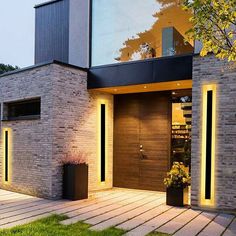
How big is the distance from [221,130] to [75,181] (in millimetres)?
3325

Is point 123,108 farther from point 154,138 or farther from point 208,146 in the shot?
point 208,146

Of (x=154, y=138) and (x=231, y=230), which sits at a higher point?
(x=154, y=138)

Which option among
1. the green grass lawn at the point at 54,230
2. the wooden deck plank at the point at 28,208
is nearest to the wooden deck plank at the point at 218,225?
the green grass lawn at the point at 54,230

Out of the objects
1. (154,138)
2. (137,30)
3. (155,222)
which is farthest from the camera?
(154,138)

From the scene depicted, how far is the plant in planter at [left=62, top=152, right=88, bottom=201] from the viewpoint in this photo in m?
7.36

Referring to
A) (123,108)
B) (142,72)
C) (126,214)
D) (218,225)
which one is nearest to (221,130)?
(218,225)

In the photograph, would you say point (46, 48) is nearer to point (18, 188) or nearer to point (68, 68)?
point (68, 68)

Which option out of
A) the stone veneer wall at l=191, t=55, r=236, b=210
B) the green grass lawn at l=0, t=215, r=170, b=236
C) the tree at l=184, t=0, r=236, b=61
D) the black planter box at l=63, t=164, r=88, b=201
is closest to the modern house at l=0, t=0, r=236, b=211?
the stone veneer wall at l=191, t=55, r=236, b=210

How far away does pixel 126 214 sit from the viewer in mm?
6137

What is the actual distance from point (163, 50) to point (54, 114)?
9.46 ft

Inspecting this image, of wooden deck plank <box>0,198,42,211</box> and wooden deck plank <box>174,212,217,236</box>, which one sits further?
wooden deck plank <box>0,198,42,211</box>

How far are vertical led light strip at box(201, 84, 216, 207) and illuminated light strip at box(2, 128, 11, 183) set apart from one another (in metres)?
5.07

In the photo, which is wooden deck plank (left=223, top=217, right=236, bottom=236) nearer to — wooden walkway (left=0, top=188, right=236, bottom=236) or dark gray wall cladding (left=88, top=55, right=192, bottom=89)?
wooden walkway (left=0, top=188, right=236, bottom=236)

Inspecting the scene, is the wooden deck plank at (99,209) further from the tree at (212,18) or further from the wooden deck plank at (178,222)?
the tree at (212,18)
